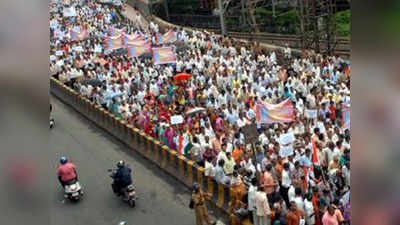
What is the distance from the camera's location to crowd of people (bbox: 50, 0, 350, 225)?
356 inches

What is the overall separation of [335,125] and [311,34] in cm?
1458

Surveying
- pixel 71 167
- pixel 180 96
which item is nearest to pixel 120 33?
pixel 180 96

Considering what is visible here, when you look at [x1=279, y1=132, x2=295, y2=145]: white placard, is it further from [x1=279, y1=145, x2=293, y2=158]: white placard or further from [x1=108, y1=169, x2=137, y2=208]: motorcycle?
[x1=108, y1=169, x2=137, y2=208]: motorcycle

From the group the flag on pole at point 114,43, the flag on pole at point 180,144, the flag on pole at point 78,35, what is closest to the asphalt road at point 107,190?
the flag on pole at point 180,144

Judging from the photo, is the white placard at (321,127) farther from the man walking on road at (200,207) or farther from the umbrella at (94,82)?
the umbrella at (94,82)

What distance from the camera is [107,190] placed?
12133 millimetres

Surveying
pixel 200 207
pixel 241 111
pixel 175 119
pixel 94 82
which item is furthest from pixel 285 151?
pixel 94 82

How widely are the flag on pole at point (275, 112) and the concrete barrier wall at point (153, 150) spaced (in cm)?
192

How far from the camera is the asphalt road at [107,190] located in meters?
10.8

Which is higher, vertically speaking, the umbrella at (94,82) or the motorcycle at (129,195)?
the umbrella at (94,82)
